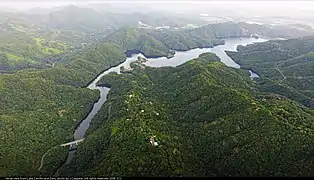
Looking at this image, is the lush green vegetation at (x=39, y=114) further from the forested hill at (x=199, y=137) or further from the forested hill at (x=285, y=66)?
the forested hill at (x=285, y=66)

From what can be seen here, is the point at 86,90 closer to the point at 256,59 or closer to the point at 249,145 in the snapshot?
the point at 249,145

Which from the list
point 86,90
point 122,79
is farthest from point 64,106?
point 122,79

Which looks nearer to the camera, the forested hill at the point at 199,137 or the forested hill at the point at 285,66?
the forested hill at the point at 199,137

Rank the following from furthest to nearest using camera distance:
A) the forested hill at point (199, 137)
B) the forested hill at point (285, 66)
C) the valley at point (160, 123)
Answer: the forested hill at point (285, 66) < the valley at point (160, 123) < the forested hill at point (199, 137)

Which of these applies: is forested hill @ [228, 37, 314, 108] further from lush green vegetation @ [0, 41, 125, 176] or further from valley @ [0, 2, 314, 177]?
lush green vegetation @ [0, 41, 125, 176]

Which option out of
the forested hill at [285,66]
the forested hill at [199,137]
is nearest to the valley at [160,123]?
the forested hill at [199,137]

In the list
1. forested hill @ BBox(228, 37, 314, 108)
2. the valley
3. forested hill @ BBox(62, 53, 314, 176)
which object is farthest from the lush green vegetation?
forested hill @ BBox(228, 37, 314, 108)
